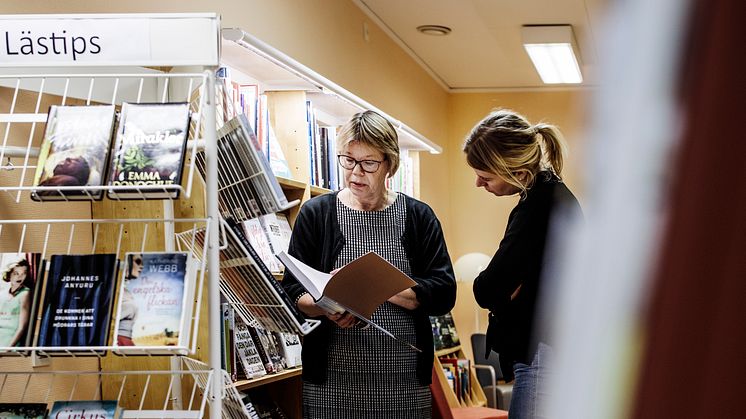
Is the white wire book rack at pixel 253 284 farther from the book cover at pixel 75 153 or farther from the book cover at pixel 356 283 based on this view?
the book cover at pixel 75 153

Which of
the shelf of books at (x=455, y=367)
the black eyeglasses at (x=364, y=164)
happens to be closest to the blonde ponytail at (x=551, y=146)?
the black eyeglasses at (x=364, y=164)

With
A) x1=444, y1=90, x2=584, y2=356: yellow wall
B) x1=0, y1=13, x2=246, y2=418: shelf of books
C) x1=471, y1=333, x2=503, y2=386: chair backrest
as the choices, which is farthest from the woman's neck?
x1=444, y1=90, x2=584, y2=356: yellow wall

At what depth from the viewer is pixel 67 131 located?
1494 mm

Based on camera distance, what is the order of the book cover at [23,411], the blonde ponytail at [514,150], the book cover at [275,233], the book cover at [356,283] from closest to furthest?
the book cover at [23,411], the book cover at [356,283], the blonde ponytail at [514,150], the book cover at [275,233]

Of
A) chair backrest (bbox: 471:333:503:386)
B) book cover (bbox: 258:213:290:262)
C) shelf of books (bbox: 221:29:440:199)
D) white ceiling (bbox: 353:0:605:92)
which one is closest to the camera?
shelf of books (bbox: 221:29:440:199)

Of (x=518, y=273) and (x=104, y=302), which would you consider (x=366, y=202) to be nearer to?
(x=518, y=273)

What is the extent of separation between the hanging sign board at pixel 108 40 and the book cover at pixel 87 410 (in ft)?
2.03

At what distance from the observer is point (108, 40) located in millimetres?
1562

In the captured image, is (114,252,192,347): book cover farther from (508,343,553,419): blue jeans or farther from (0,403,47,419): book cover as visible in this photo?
(508,343,553,419): blue jeans

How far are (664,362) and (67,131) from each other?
1469 mm

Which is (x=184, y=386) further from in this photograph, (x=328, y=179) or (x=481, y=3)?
(x=481, y=3)

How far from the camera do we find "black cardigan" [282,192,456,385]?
2.22 metres

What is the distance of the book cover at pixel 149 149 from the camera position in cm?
141

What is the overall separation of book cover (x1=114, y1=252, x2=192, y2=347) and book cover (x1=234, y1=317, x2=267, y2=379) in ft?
3.90
